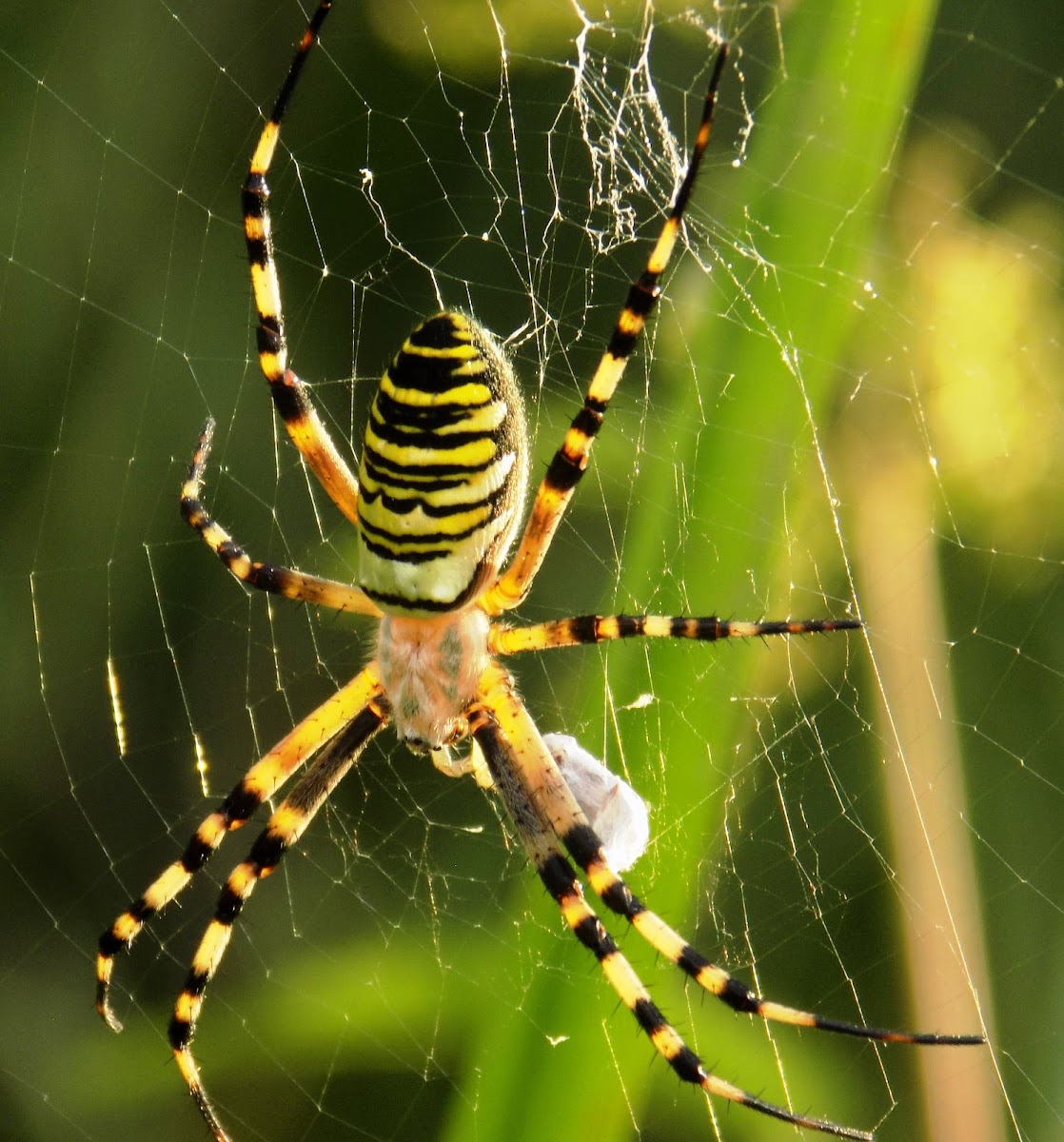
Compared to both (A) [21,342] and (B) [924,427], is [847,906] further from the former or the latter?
(A) [21,342]

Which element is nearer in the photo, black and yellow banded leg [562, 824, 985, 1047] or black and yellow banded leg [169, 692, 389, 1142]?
black and yellow banded leg [562, 824, 985, 1047]

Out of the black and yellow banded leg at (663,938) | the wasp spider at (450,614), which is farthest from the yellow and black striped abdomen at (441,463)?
the black and yellow banded leg at (663,938)

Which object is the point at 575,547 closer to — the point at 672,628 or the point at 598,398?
the point at 598,398

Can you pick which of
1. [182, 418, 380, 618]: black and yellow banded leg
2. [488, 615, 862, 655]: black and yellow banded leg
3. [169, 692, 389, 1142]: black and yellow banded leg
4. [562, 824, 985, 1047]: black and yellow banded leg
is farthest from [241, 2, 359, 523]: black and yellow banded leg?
[562, 824, 985, 1047]: black and yellow banded leg

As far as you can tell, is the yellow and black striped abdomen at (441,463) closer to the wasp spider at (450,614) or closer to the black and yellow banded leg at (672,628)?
the wasp spider at (450,614)

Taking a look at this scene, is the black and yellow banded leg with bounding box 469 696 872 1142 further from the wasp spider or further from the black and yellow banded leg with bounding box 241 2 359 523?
the black and yellow banded leg with bounding box 241 2 359 523

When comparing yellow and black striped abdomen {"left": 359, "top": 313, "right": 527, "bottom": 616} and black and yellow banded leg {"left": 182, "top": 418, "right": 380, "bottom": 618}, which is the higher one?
yellow and black striped abdomen {"left": 359, "top": 313, "right": 527, "bottom": 616}
